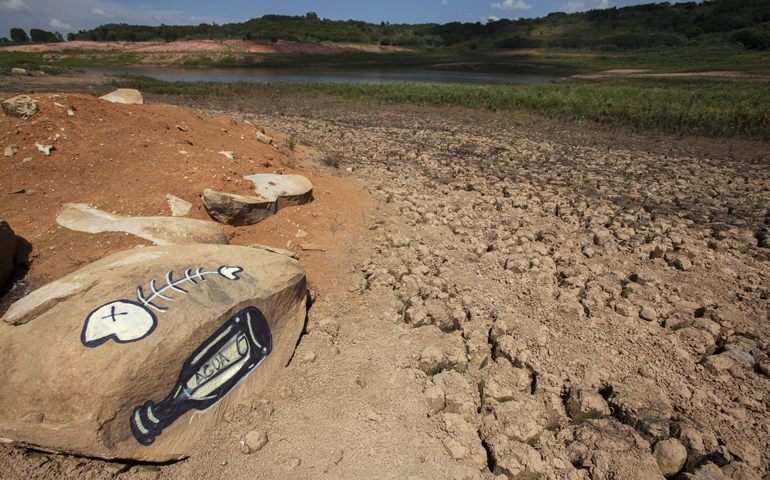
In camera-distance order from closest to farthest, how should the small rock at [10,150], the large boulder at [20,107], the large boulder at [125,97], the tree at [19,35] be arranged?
1. the small rock at [10,150]
2. the large boulder at [20,107]
3. the large boulder at [125,97]
4. the tree at [19,35]

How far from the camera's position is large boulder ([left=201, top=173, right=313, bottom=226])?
3.52 m

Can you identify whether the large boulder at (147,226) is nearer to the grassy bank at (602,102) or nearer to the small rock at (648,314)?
the small rock at (648,314)

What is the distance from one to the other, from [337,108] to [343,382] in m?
12.1

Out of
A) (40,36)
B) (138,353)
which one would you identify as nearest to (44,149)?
(138,353)

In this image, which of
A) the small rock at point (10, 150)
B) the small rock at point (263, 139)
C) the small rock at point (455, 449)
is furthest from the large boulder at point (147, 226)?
the small rock at point (263, 139)

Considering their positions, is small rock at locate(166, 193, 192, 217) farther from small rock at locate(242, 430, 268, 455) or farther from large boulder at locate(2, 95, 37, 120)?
small rock at locate(242, 430, 268, 455)

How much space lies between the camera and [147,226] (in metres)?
3.06

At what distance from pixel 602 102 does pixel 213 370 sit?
1449 cm

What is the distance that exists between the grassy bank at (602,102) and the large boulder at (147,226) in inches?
461

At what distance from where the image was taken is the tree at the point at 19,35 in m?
52.3

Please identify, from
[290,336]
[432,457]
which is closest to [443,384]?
[432,457]

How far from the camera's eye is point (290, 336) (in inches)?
96.3

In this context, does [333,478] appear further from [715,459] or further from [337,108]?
[337,108]

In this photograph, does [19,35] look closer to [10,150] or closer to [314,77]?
[314,77]
